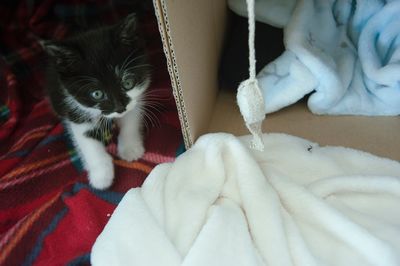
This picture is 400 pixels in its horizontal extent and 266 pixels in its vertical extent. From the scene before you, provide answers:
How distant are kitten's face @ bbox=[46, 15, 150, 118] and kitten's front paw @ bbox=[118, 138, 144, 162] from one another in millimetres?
121

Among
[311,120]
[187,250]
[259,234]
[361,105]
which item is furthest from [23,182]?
[361,105]

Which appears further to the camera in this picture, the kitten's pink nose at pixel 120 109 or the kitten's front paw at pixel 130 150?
the kitten's front paw at pixel 130 150

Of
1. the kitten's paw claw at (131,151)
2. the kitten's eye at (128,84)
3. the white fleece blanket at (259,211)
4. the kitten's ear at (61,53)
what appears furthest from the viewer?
the kitten's paw claw at (131,151)

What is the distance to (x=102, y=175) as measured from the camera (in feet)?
3.02

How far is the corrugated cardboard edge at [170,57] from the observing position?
0.70 metres

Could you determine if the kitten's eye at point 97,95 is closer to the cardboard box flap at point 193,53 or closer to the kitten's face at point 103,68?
the kitten's face at point 103,68

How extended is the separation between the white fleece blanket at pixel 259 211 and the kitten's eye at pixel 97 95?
20cm

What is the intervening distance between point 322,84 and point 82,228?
62 centimetres

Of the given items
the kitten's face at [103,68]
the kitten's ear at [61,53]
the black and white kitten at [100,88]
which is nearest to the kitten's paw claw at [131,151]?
the black and white kitten at [100,88]

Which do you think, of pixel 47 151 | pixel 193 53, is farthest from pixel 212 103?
pixel 47 151

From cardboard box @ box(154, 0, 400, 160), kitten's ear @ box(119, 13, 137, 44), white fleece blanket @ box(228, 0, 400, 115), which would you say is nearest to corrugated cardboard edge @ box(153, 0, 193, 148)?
cardboard box @ box(154, 0, 400, 160)

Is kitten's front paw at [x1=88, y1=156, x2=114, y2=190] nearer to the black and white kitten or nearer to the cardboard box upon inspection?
the black and white kitten

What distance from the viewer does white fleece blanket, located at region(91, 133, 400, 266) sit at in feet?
2.23

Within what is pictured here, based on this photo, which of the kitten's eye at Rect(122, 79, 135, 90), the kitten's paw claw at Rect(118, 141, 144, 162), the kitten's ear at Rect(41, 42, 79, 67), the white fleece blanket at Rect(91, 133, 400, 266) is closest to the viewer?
the white fleece blanket at Rect(91, 133, 400, 266)
